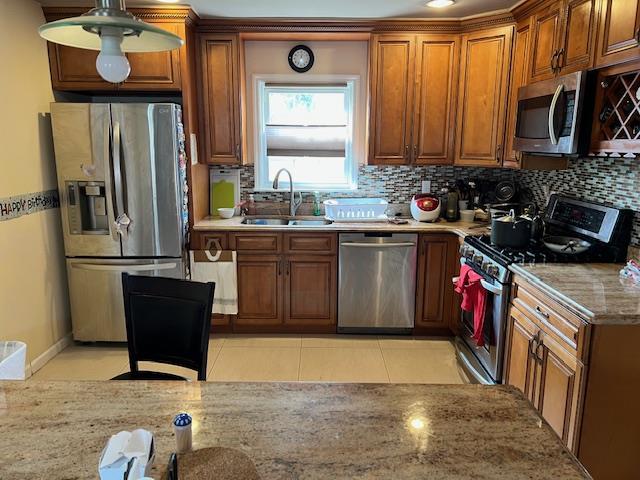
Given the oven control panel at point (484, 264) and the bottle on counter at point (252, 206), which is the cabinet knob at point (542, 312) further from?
the bottle on counter at point (252, 206)

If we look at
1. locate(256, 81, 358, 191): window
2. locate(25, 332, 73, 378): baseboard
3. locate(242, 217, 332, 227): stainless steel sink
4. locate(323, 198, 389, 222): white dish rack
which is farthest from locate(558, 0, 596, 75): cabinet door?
locate(25, 332, 73, 378): baseboard

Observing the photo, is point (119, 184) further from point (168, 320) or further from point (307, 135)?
point (168, 320)

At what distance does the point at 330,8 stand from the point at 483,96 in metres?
1.30

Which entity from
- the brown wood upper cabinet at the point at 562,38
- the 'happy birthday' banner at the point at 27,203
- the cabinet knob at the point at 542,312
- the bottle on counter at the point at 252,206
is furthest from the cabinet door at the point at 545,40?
the 'happy birthday' banner at the point at 27,203

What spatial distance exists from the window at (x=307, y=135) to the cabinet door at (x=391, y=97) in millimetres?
390

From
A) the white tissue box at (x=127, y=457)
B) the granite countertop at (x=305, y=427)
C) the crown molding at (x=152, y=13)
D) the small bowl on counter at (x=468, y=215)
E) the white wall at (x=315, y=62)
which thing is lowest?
the granite countertop at (x=305, y=427)

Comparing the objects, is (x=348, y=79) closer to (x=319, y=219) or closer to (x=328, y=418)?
(x=319, y=219)

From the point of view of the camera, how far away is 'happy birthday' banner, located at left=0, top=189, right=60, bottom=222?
285cm

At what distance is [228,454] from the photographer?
1.03 m

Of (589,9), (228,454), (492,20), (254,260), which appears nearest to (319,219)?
(254,260)

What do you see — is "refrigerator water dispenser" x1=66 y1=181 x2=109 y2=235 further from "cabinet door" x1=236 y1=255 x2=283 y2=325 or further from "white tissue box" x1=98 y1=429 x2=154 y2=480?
"white tissue box" x1=98 y1=429 x2=154 y2=480

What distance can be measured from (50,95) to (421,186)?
9.79 ft

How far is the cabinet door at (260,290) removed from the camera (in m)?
3.64

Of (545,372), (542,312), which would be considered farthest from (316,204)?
(545,372)
